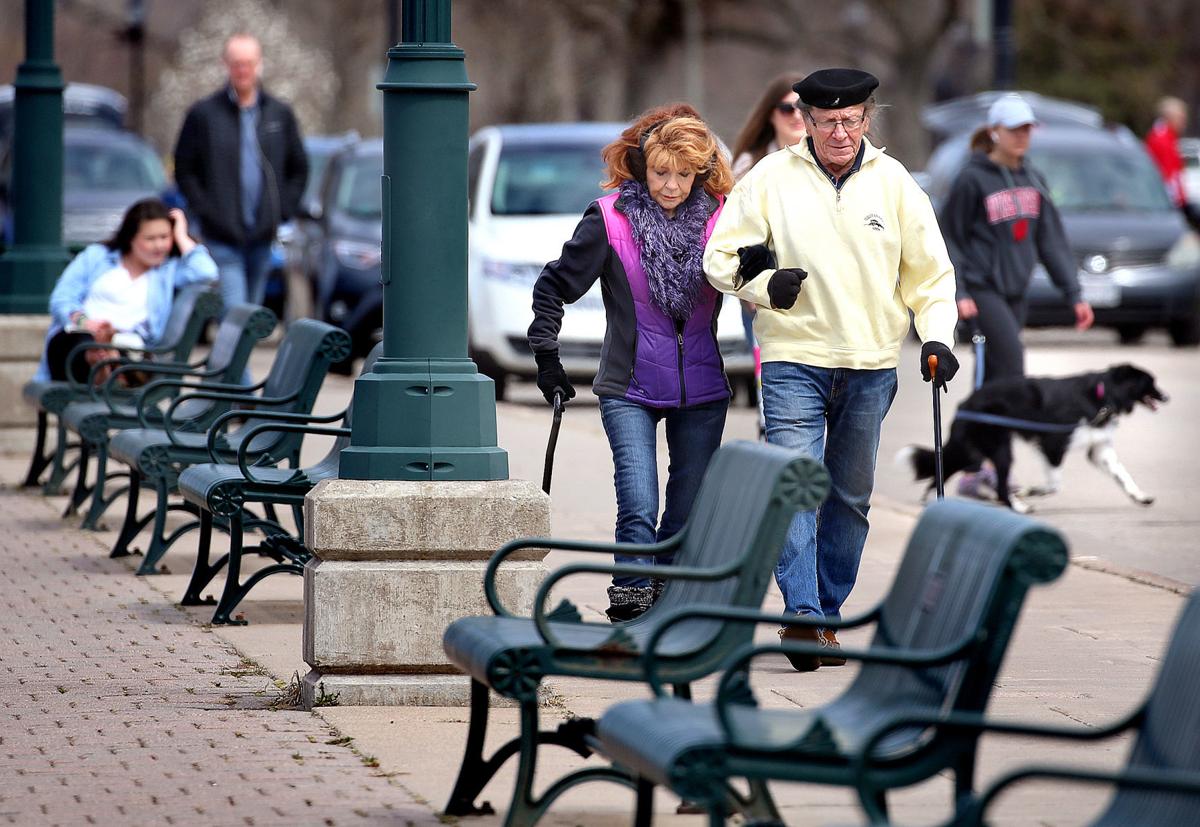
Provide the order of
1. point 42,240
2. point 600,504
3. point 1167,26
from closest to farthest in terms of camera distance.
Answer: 1. point 600,504
2. point 42,240
3. point 1167,26

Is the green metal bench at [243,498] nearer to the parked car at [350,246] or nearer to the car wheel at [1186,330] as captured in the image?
the parked car at [350,246]

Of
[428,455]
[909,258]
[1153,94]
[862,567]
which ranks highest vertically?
[1153,94]

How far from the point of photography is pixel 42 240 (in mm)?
13797

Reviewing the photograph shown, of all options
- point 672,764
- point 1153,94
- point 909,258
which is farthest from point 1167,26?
point 672,764

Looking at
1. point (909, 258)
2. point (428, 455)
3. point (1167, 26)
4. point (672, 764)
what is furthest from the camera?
point (1167, 26)

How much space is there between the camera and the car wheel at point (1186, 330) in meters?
21.6

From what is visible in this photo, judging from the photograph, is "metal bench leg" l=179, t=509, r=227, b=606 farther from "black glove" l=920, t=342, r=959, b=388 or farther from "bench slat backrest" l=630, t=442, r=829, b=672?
"bench slat backrest" l=630, t=442, r=829, b=672

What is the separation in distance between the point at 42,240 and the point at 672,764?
10504 millimetres

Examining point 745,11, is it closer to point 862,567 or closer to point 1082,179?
point 1082,179

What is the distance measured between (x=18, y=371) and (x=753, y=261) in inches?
291

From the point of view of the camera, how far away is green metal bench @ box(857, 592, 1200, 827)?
12.0ft

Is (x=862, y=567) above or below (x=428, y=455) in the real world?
below

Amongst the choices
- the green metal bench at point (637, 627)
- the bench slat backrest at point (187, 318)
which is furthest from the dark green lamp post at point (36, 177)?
the green metal bench at point (637, 627)

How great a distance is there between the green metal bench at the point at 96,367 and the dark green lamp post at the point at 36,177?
5.40 ft
